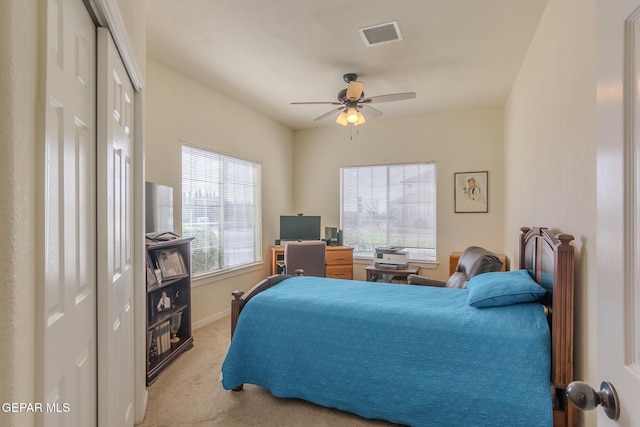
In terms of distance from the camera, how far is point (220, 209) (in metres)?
4.32

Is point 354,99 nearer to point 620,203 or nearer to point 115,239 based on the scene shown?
point 115,239

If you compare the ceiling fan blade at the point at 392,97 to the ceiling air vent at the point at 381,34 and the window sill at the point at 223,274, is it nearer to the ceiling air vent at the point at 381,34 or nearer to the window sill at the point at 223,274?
the ceiling air vent at the point at 381,34

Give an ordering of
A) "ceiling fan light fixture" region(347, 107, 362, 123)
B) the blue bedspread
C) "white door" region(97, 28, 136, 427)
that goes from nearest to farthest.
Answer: "white door" region(97, 28, 136, 427) < the blue bedspread < "ceiling fan light fixture" region(347, 107, 362, 123)

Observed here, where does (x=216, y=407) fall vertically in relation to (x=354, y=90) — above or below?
below

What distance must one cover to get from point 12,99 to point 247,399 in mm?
2325

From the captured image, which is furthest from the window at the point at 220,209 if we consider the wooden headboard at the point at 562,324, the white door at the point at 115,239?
the wooden headboard at the point at 562,324

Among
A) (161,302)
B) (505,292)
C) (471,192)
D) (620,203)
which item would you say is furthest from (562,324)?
(471,192)

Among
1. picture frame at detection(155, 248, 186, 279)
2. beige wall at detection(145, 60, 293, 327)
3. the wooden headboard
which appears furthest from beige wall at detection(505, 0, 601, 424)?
beige wall at detection(145, 60, 293, 327)

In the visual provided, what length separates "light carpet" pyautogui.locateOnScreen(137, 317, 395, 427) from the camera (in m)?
2.14

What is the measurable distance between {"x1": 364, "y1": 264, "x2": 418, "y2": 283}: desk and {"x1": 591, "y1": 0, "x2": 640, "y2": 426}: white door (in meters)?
4.09

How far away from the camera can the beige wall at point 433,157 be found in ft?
15.6

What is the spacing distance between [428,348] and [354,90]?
2467mm

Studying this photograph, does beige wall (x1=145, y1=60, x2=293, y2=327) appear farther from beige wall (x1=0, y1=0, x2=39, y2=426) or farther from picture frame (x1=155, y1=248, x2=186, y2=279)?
beige wall (x1=0, y1=0, x2=39, y2=426)

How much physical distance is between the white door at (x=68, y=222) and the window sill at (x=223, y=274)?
2.53m
